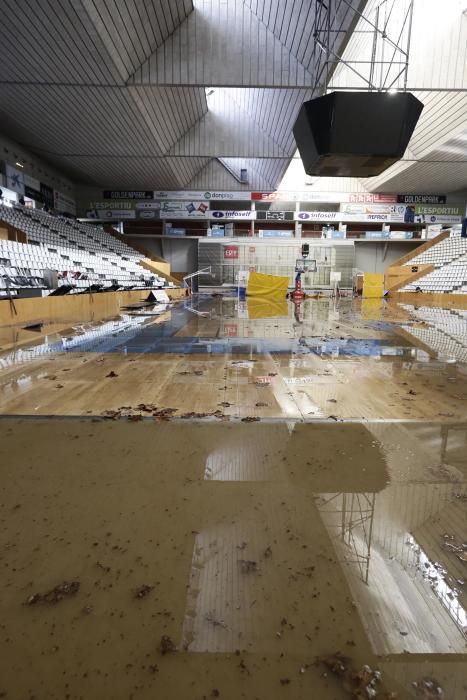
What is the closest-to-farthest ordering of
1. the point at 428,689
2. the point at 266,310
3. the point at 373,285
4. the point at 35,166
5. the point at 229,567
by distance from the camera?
the point at 428,689 < the point at 229,567 < the point at 266,310 < the point at 35,166 < the point at 373,285

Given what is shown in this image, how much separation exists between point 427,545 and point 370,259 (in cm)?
3109

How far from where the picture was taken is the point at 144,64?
12.7 m

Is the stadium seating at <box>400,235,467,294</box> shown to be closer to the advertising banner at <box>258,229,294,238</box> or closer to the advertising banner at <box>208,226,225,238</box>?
the advertising banner at <box>258,229,294,238</box>

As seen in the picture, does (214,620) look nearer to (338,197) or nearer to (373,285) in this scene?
(373,285)

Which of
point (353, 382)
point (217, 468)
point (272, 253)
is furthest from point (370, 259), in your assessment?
point (217, 468)

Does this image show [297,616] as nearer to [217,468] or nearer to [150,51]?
[217,468]

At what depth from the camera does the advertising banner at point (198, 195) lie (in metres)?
27.9

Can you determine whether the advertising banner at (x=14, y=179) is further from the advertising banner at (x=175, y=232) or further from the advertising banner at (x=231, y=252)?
the advertising banner at (x=231, y=252)

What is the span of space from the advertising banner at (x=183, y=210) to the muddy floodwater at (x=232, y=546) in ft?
88.9

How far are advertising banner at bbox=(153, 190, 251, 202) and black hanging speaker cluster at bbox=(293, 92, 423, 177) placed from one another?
830 inches

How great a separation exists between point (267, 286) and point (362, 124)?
12767 millimetres

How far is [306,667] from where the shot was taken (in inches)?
34.7

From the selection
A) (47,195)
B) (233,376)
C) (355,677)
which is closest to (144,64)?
(47,195)

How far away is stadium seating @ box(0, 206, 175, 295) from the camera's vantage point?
10.1 m
